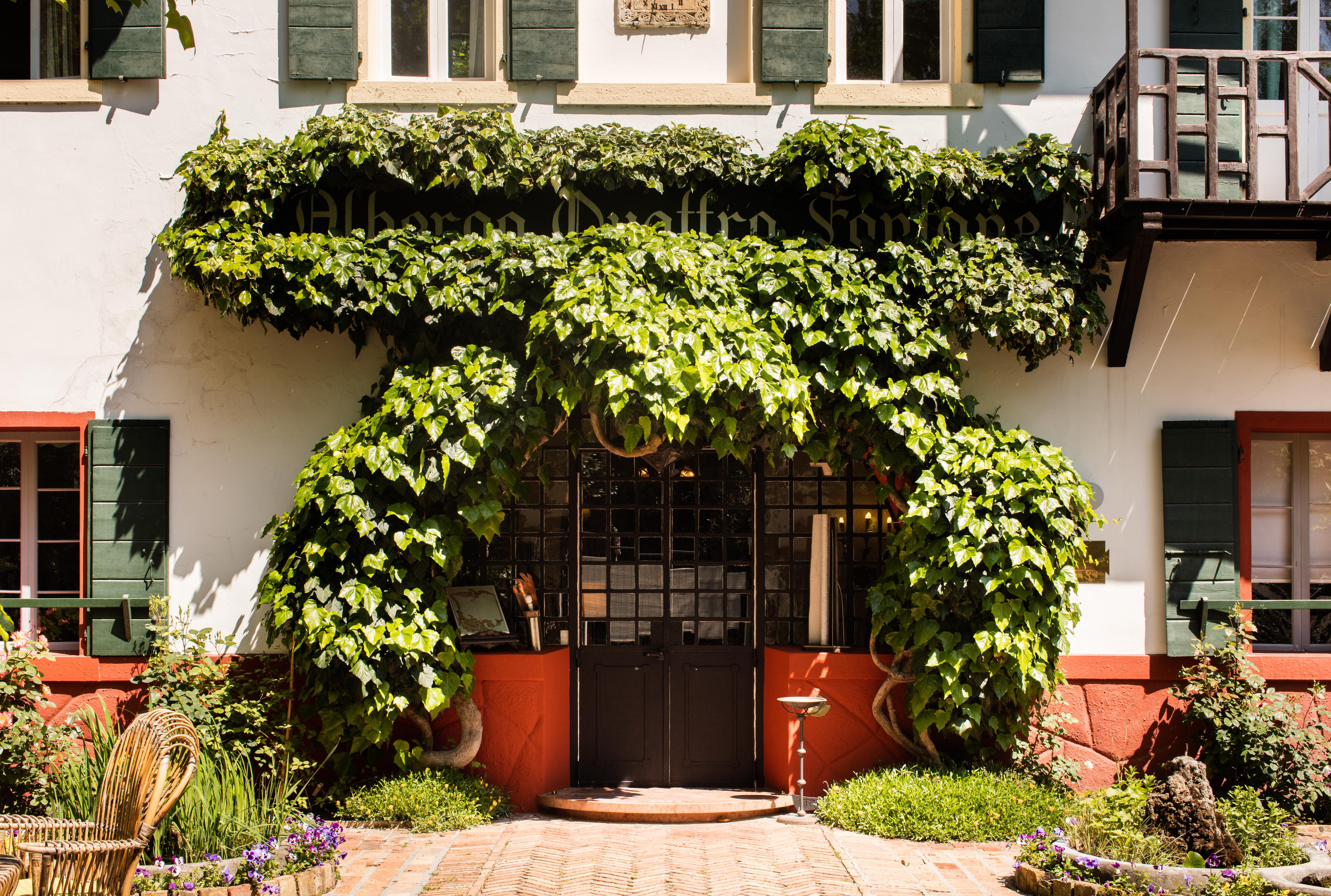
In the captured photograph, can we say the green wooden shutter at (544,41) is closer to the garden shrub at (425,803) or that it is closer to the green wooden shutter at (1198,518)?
the garden shrub at (425,803)

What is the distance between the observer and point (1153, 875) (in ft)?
16.3

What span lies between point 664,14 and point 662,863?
18.6 feet

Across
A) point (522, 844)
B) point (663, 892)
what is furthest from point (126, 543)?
point (663, 892)

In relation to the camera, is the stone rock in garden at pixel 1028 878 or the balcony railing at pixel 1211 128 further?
the balcony railing at pixel 1211 128

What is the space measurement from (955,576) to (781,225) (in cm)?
267

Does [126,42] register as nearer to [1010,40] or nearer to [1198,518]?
[1010,40]

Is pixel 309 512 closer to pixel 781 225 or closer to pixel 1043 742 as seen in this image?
pixel 781 225

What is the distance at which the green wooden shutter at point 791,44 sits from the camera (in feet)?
23.5

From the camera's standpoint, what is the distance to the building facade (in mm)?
7023

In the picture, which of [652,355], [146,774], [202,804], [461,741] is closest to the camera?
[146,774]

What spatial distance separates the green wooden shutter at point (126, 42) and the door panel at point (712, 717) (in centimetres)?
558

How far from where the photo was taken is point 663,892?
17.5 ft

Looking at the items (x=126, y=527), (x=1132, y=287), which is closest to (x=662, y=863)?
(x=126, y=527)

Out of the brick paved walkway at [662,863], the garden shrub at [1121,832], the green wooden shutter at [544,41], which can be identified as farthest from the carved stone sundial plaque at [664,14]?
the garden shrub at [1121,832]
